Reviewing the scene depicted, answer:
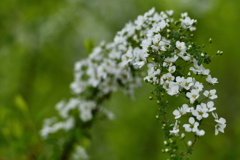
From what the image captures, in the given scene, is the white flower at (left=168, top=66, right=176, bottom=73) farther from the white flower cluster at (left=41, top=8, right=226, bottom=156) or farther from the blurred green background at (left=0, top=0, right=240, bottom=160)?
the blurred green background at (left=0, top=0, right=240, bottom=160)

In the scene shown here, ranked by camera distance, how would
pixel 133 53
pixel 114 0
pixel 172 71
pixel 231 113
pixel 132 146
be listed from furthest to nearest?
pixel 114 0
pixel 231 113
pixel 132 146
pixel 133 53
pixel 172 71

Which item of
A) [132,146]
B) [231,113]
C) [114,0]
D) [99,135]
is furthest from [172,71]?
[99,135]

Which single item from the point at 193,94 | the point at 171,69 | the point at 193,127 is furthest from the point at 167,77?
the point at 193,127

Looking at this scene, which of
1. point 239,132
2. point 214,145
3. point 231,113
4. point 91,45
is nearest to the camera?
point 91,45

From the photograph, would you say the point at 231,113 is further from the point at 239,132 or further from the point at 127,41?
the point at 127,41

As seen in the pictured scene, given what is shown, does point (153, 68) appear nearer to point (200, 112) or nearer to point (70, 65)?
point (200, 112)

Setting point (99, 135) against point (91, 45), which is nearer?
point (91, 45)
